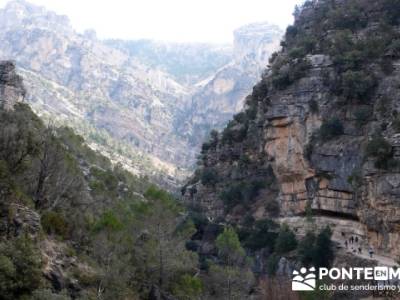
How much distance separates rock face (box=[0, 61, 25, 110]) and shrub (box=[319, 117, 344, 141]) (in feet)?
113

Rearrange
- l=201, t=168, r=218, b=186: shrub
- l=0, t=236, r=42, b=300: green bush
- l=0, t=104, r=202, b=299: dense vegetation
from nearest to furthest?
l=0, t=236, r=42, b=300: green bush
l=0, t=104, r=202, b=299: dense vegetation
l=201, t=168, r=218, b=186: shrub

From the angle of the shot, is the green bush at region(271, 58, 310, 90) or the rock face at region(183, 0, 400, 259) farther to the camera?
the green bush at region(271, 58, 310, 90)

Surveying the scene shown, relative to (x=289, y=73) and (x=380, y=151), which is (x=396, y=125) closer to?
(x=380, y=151)

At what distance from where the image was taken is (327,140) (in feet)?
199

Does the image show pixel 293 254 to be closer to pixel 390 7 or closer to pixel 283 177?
pixel 283 177

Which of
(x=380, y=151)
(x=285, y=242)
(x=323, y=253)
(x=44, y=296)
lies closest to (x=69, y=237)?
(x=44, y=296)

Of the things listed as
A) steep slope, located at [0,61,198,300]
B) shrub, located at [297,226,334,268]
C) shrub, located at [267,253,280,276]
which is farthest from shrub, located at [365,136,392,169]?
steep slope, located at [0,61,198,300]

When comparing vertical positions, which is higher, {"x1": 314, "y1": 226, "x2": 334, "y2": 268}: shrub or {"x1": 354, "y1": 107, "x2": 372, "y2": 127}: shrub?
{"x1": 354, "y1": 107, "x2": 372, "y2": 127}: shrub

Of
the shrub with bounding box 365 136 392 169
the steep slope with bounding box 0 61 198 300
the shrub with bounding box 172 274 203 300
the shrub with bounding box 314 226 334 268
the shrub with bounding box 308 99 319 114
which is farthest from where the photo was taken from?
the shrub with bounding box 308 99 319 114

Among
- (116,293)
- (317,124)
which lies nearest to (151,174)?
(317,124)

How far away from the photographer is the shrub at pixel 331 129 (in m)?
60.1

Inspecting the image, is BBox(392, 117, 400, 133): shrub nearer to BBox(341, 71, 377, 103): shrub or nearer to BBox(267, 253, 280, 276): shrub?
BBox(341, 71, 377, 103): shrub

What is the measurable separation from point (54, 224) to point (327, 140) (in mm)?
37959

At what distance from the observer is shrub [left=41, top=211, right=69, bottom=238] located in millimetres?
29938
